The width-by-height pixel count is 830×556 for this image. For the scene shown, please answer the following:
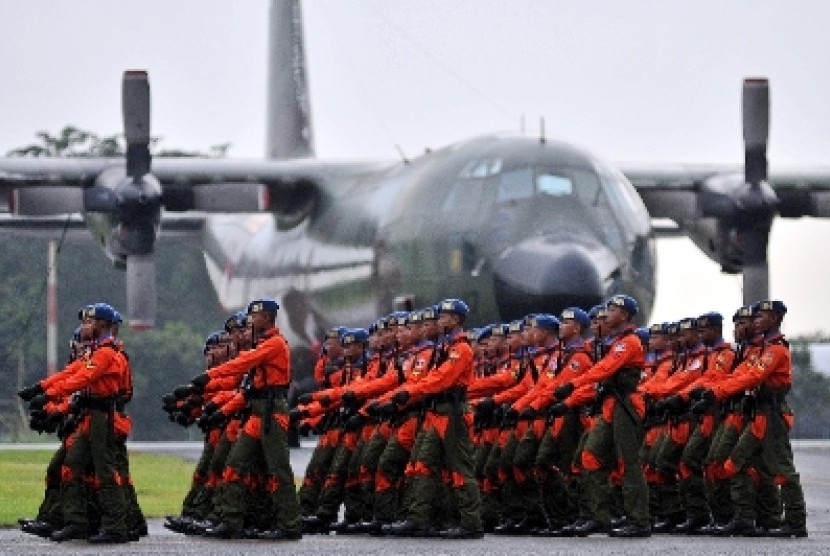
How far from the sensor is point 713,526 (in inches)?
739

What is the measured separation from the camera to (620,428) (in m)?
18.1

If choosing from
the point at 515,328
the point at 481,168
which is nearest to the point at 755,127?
the point at 481,168

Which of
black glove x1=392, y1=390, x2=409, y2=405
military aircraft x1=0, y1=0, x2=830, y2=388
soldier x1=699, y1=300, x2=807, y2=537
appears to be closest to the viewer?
black glove x1=392, y1=390, x2=409, y2=405

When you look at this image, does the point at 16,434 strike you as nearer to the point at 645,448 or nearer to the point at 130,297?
the point at 130,297

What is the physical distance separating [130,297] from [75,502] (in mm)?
14658

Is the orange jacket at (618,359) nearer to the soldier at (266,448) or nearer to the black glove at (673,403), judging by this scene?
the black glove at (673,403)

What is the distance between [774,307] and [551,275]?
6.89 m

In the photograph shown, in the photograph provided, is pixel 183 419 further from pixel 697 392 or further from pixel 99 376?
pixel 697 392

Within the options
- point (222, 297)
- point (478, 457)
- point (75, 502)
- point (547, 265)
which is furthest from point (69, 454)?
point (222, 297)

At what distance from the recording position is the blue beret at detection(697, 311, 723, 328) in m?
Answer: 19.5

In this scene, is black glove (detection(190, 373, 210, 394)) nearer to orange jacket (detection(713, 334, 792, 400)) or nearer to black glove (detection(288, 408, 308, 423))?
black glove (detection(288, 408, 308, 423))

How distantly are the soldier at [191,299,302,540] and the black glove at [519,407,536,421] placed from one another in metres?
2.12

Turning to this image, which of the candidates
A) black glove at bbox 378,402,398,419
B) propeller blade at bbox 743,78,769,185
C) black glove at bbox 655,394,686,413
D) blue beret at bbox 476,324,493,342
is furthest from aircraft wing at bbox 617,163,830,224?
black glove at bbox 378,402,398,419

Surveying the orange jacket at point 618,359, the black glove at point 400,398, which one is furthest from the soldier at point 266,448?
the orange jacket at point 618,359
